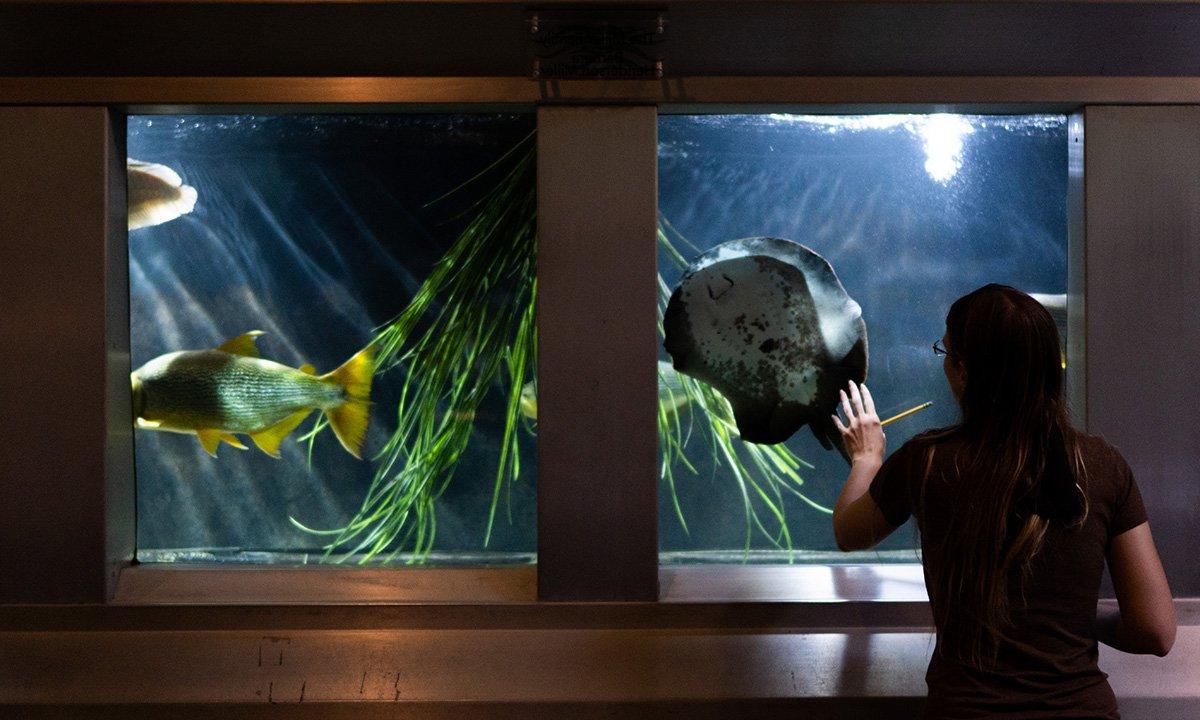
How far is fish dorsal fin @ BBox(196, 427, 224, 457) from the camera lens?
8.18ft

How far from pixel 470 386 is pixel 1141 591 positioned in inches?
65.3

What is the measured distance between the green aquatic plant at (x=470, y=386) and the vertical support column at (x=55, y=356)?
1.63ft

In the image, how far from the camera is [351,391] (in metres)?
2.51

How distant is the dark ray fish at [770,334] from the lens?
2.44 metres

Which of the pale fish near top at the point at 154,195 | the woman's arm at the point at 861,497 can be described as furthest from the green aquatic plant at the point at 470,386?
the woman's arm at the point at 861,497

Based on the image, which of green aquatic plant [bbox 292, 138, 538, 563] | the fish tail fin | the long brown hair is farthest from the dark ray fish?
the long brown hair

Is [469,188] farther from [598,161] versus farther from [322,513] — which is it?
[322,513]

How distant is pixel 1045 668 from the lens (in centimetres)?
130

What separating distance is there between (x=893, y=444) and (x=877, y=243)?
1.72ft

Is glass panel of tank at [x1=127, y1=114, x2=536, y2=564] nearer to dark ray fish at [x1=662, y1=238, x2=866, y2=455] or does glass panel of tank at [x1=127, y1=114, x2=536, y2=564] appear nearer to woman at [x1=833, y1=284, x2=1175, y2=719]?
dark ray fish at [x1=662, y1=238, x2=866, y2=455]

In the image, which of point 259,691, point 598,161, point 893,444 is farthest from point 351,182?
point 893,444

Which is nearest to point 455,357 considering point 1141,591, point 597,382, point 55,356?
point 597,382

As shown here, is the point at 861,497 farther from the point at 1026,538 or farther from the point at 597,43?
the point at 597,43

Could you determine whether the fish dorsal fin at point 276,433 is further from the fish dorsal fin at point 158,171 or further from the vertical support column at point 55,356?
the fish dorsal fin at point 158,171
